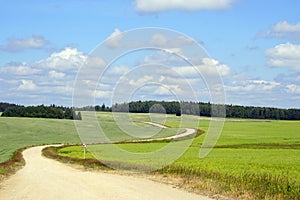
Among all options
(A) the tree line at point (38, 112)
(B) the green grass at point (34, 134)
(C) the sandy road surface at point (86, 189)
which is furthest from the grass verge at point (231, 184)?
(A) the tree line at point (38, 112)

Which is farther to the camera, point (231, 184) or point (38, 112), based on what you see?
point (38, 112)

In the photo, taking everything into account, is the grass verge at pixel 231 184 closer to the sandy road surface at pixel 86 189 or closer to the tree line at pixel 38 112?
the sandy road surface at pixel 86 189

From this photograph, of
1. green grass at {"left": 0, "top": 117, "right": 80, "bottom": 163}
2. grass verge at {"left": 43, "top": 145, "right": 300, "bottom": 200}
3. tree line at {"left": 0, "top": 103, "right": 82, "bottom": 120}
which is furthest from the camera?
tree line at {"left": 0, "top": 103, "right": 82, "bottom": 120}

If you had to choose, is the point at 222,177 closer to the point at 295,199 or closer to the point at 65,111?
the point at 295,199

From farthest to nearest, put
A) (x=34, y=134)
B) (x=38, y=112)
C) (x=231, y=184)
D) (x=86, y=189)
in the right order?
(x=38, y=112) → (x=34, y=134) → (x=231, y=184) → (x=86, y=189)

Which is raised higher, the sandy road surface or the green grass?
the green grass

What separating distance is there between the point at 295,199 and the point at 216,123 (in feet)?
119

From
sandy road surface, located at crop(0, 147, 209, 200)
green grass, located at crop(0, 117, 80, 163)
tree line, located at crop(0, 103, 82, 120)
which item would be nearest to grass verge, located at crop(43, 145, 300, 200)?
sandy road surface, located at crop(0, 147, 209, 200)

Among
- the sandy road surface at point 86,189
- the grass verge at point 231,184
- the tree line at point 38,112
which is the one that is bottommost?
the sandy road surface at point 86,189

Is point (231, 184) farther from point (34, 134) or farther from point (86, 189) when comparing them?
point (34, 134)

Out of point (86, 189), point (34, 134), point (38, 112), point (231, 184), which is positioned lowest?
point (86, 189)

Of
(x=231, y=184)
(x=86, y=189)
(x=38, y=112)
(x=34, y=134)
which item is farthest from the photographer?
(x=38, y=112)

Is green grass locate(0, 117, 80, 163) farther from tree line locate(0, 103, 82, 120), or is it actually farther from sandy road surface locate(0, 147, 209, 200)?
sandy road surface locate(0, 147, 209, 200)

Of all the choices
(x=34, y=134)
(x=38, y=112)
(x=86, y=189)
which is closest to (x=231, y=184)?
(x=86, y=189)
